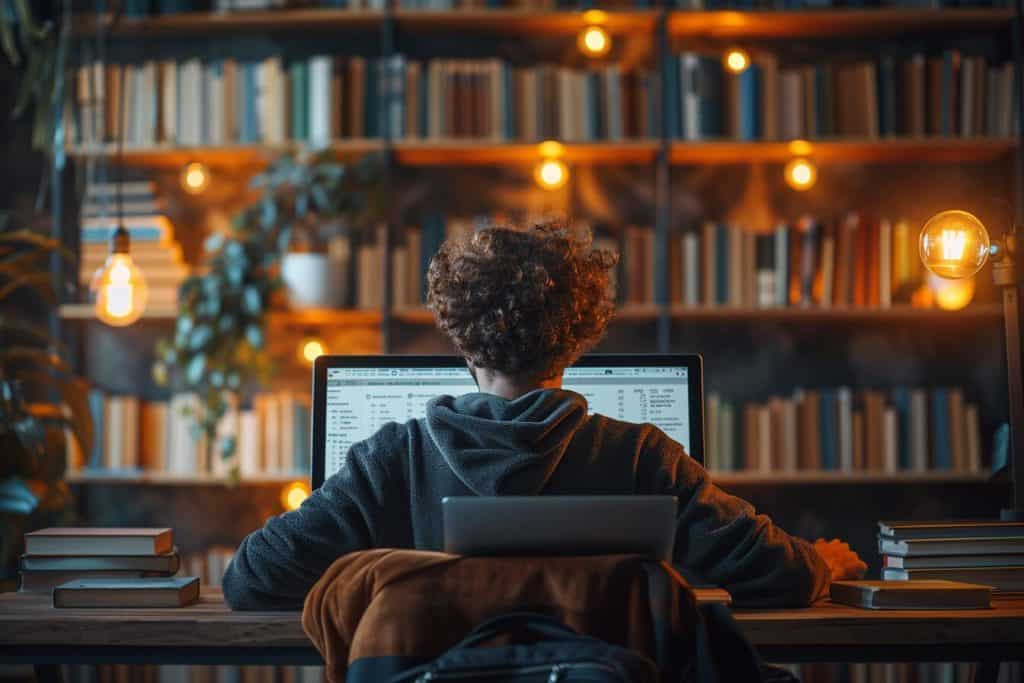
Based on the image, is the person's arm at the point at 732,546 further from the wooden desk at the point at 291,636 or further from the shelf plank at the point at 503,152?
the shelf plank at the point at 503,152

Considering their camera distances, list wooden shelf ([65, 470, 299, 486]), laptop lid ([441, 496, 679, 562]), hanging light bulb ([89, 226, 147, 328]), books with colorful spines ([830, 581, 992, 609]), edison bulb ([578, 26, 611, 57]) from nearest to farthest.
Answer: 1. laptop lid ([441, 496, 679, 562])
2. books with colorful spines ([830, 581, 992, 609])
3. hanging light bulb ([89, 226, 147, 328])
4. wooden shelf ([65, 470, 299, 486])
5. edison bulb ([578, 26, 611, 57])

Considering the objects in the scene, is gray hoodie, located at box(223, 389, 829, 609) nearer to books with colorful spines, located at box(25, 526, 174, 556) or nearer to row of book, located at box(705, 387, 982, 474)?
books with colorful spines, located at box(25, 526, 174, 556)

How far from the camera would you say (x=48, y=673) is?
1919 mm

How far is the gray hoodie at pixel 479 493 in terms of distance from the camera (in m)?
1.50

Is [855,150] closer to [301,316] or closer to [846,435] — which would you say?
[846,435]

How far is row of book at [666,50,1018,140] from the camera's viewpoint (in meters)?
3.69

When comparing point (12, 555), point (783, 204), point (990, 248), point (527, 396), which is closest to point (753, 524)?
point (527, 396)

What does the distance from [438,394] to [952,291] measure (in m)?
2.22

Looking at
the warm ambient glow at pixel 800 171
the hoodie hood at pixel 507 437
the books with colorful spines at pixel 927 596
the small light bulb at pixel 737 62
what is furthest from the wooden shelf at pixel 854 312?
the hoodie hood at pixel 507 437

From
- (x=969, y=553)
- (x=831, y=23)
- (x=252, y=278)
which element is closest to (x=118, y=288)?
(x=252, y=278)

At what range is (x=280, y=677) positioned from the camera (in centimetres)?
360

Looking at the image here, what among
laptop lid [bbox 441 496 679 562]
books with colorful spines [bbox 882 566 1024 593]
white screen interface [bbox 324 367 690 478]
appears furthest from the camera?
white screen interface [bbox 324 367 690 478]

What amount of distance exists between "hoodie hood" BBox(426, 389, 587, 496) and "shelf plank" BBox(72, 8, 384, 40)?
254cm

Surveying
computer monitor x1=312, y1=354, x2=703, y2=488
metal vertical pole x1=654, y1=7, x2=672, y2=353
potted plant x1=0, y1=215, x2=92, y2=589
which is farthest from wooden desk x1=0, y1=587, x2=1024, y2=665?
metal vertical pole x1=654, y1=7, x2=672, y2=353
